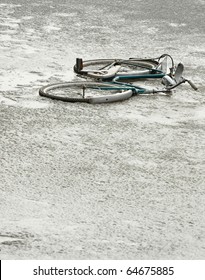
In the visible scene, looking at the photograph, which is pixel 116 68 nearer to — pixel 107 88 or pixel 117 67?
pixel 117 67

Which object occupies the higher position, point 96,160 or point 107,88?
point 107,88

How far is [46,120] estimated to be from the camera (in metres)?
8.51

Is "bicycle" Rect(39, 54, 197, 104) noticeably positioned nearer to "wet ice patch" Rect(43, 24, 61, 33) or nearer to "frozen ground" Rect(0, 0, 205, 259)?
"frozen ground" Rect(0, 0, 205, 259)

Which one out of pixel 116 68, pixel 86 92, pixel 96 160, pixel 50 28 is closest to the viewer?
pixel 96 160

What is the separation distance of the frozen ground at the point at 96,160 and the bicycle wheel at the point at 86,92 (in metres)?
0.08

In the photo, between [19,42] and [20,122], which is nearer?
[20,122]

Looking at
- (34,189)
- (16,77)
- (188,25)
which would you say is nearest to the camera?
(34,189)

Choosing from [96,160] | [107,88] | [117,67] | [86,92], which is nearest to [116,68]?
[117,67]

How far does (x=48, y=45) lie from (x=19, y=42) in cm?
36

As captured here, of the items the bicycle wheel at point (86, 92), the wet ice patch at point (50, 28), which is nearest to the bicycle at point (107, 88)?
the bicycle wheel at point (86, 92)

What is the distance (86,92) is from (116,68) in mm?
870

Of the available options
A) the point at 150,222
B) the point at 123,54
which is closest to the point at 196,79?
the point at 123,54

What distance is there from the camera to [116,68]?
406 inches

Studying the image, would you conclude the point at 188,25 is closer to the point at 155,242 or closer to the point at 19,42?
the point at 19,42
